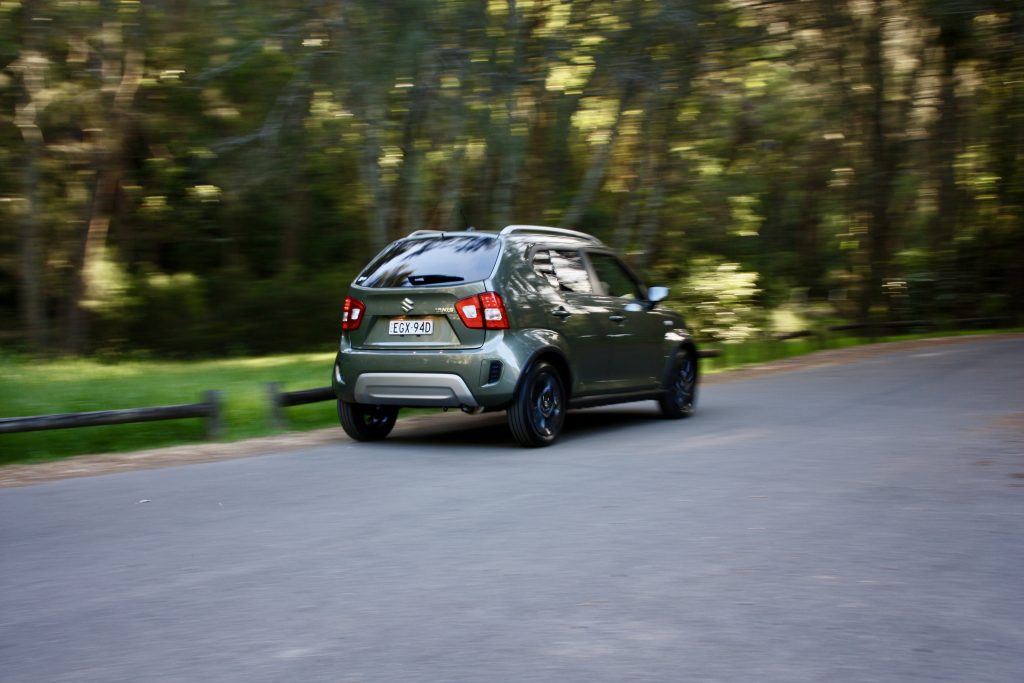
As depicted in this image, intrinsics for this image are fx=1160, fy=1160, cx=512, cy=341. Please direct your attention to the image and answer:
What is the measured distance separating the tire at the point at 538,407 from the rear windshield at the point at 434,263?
977 mm

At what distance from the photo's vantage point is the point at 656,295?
1164 centimetres

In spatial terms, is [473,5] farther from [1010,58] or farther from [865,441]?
[1010,58]

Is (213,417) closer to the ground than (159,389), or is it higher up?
higher up

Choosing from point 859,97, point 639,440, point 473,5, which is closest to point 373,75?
point 473,5

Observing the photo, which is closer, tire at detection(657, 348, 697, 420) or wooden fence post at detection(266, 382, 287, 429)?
wooden fence post at detection(266, 382, 287, 429)

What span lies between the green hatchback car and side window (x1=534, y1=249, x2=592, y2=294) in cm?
1

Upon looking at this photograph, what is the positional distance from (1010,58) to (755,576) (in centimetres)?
2271

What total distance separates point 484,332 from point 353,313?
1324 millimetres

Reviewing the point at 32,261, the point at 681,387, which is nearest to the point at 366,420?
the point at 681,387

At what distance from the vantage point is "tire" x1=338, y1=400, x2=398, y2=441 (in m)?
10.5

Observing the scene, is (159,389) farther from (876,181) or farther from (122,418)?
(876,181)

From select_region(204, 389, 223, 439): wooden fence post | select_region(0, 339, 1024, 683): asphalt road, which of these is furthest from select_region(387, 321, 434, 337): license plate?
select_region(204, 389, 223, 439): wooden fence post

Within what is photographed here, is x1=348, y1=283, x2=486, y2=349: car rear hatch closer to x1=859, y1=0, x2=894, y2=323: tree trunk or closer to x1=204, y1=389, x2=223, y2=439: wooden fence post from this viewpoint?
x1=204, y1=389, x2=223, y2=439: wooden fence post

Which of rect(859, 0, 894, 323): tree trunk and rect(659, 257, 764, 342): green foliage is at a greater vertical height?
rect(859, 0, 894, 323): tree trunk
